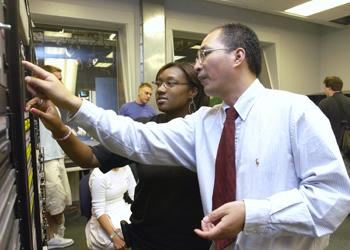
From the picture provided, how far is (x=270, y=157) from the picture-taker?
38.1 inches

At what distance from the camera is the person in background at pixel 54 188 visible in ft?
9.76

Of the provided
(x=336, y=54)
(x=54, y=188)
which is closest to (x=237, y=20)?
(x=336, y=54)

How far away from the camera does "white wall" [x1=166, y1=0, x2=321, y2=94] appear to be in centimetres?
455


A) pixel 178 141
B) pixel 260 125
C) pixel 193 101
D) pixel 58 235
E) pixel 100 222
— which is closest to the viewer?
pixel 260 125

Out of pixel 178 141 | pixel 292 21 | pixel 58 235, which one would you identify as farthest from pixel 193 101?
pixel 292 21

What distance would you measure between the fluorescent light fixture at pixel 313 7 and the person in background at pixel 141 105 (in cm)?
227

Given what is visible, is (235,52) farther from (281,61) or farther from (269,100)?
(281,61)

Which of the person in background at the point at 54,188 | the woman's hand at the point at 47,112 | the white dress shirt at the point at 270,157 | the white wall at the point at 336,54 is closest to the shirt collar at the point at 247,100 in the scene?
the white dress shirt at the point at 270,157

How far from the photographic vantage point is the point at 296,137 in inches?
37.4

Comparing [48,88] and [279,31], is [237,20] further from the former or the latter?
[48,88]

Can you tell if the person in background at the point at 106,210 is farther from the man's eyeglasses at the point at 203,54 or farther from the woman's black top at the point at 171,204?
the man's eyeglasses at the point at 203,54

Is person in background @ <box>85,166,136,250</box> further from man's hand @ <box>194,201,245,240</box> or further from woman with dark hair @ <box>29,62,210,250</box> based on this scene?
man's hand @ <box>194,201,245,240</box>

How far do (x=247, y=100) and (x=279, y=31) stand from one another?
4.77m

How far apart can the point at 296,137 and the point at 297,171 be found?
9cm
